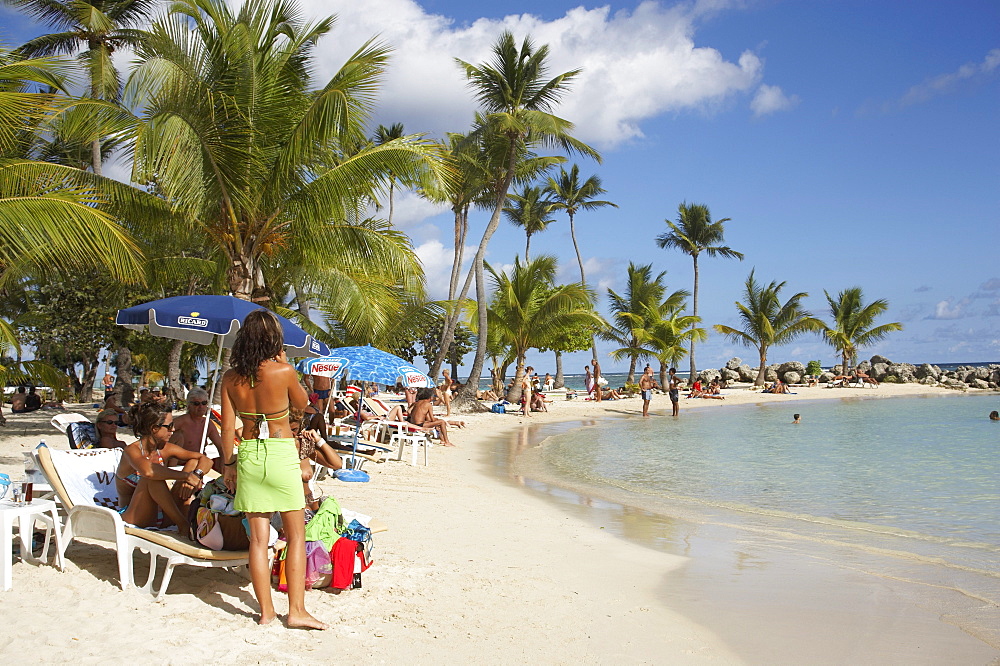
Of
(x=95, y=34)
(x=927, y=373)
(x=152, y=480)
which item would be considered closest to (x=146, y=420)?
(x=152, y=480)

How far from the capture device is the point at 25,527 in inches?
168

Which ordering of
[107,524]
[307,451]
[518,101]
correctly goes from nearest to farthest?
[107,524] → [307,451] → [518,101]

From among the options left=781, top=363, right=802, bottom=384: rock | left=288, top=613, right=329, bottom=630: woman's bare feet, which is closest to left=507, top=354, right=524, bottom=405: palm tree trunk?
left=288, top=613, right=329, bottom=630: woman's bare feet

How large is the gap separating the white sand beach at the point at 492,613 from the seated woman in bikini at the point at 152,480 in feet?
1.11

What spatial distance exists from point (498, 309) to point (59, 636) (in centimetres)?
2234

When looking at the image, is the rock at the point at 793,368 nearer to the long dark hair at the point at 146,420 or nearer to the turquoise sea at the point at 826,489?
the turquoise sea at the point at 826,489

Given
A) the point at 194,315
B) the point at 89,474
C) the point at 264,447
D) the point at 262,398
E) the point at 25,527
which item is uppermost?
the point at 194,315

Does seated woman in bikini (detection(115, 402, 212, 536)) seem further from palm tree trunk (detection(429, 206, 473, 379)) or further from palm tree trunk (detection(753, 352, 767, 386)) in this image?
palm tree trunk (detection(753, 352, 767, 386))

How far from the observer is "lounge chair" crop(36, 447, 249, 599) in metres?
3.77

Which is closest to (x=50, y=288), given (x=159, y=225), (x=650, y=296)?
(x=159, y=225)

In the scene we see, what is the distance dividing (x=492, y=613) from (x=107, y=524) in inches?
84.5

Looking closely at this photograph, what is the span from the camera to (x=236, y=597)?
3928 mm

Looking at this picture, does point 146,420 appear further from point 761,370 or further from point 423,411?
point 761,370

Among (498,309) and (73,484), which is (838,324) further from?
(73,484)
